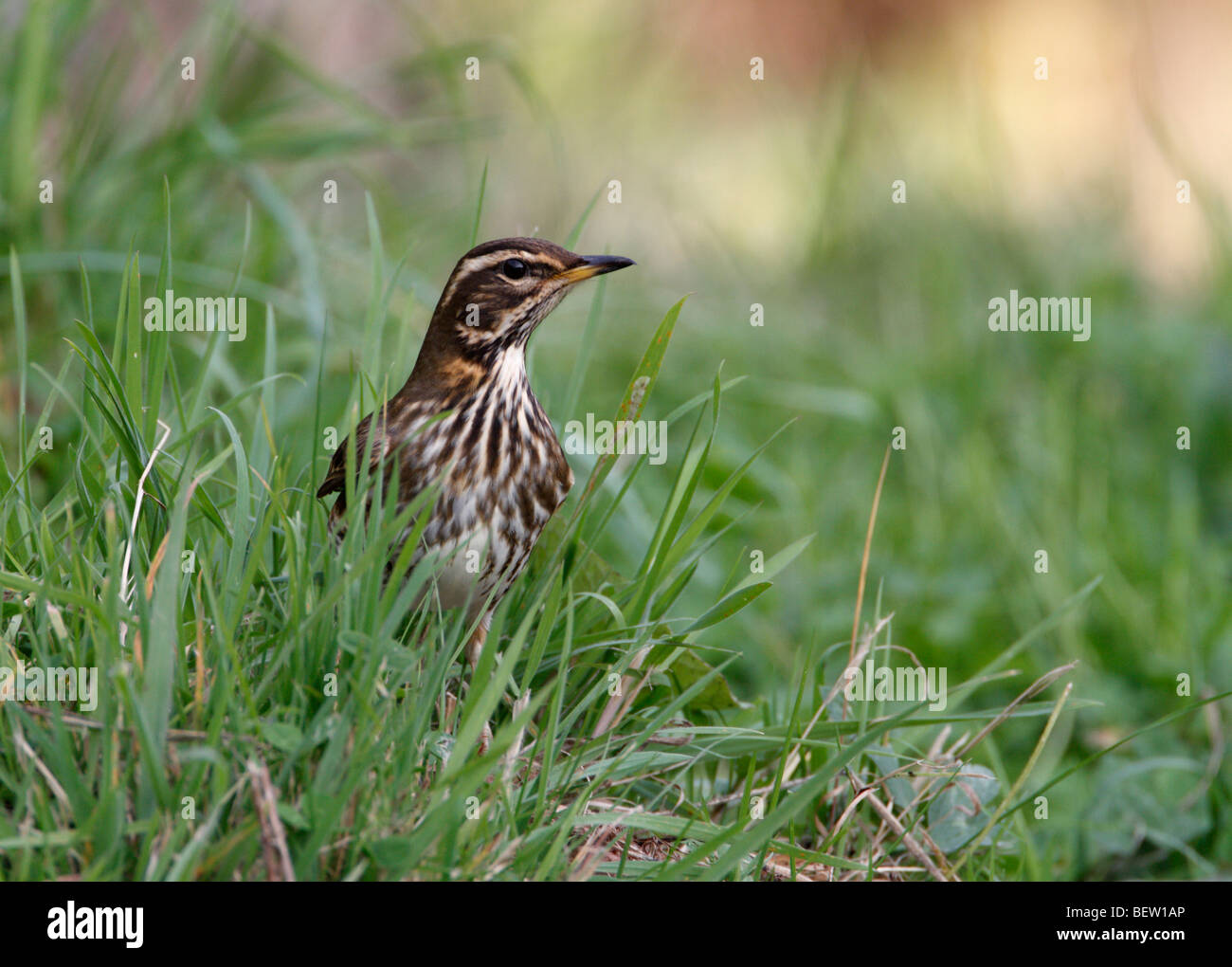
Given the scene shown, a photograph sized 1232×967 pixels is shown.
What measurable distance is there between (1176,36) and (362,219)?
6.73 metres

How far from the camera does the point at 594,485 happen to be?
304cm

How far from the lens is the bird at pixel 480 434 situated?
10.3 feet

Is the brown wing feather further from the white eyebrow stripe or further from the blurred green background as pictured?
the white eyebrow stripe

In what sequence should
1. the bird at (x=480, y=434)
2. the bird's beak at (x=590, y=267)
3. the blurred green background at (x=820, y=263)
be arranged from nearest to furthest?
the bird at (x=480, y=434)
the bird's beak at (x=590, y=267)
the blurred green background at (x=820, y=263)

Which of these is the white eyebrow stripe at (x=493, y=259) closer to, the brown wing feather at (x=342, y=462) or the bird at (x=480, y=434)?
the bird at (x=480, y=434)

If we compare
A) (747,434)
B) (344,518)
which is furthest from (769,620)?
(344,518)

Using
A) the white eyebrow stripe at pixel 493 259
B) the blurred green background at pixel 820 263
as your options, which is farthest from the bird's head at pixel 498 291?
the blurred green background at pixel 820 263

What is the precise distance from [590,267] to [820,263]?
5.31 m

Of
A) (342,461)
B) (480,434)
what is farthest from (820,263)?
(342,461)

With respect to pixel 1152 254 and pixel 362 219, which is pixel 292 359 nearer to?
pixel 362 219

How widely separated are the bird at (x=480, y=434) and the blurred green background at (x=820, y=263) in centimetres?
18

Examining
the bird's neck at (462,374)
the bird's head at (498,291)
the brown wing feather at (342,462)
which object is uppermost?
the bird's head at (498,291)

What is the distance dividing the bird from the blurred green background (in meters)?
0.18
